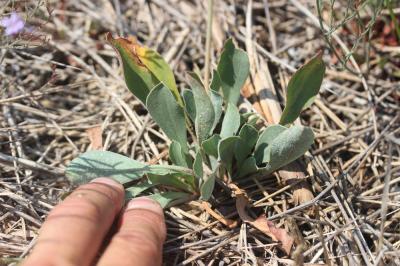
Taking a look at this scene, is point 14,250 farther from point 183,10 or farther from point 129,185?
point 183,10

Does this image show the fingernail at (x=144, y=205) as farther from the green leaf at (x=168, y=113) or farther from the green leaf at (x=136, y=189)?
the green leaf at (x=168, y=113)

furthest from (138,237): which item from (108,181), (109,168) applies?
(109,168)

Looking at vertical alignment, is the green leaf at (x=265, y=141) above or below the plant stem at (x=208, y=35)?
below

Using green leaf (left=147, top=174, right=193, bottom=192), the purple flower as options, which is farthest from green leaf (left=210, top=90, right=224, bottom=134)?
the purple flower

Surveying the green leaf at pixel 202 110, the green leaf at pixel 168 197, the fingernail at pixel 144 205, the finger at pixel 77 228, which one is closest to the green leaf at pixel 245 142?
the green leaf at pixel 202 110

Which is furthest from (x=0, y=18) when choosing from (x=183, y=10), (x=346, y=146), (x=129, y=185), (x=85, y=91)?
(x=346, y=146)

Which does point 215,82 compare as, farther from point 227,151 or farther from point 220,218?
point 220,218
